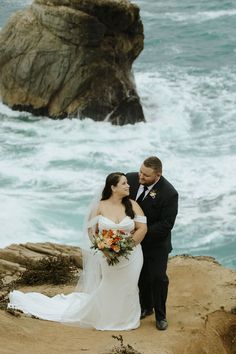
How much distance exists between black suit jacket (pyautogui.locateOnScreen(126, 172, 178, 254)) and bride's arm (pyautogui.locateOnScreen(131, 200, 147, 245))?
62 mm

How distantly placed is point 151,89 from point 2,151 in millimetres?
7561

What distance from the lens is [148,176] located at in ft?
20.8

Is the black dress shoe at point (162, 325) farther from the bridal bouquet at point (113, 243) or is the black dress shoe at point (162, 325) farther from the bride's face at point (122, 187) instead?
the bride's face at point (122, 187)

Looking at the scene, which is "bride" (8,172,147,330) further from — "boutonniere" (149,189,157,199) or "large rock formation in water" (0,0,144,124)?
"large rock formation in water" (0,0,144,124)

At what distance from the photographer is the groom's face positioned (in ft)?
20.7

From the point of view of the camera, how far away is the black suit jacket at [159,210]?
21.2 feet

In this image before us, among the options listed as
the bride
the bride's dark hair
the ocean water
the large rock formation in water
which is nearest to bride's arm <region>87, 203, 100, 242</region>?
the bride

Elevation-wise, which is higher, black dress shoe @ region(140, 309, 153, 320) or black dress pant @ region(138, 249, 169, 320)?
black dress pant @ region(138, 249, 169, 320)

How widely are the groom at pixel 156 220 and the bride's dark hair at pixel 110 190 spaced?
0.13 metres

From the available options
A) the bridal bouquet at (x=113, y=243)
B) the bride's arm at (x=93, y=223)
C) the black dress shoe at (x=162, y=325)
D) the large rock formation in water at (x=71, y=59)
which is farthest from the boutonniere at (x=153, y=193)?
the large rock formation in water at (x=71, y=59)

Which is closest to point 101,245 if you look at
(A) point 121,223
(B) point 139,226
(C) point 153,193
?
(A) point 121,223

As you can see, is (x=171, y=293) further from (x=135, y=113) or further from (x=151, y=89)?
(x=151, y=89)

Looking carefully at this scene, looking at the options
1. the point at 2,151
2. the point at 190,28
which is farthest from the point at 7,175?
the point at 190,28

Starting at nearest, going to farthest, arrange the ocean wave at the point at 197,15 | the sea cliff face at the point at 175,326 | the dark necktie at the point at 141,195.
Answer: the sea cliff face at the point at 175,326
the dark necktie at the point at 141,195
the ocean wave at the point at 197,15
